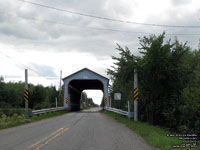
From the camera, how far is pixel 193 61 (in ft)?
63.2

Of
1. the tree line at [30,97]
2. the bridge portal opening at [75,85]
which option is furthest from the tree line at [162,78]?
the tree line at [30,97]

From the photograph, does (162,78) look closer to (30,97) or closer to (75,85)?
(75,85)

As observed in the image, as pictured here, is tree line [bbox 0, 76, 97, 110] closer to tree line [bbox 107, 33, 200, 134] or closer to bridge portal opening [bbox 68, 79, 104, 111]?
bridge portal opening [bbox 68, 79, 104, 111]

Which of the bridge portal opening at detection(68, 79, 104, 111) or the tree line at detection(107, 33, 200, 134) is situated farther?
the bridge portal opening at detection(68, 79, 104, 111)

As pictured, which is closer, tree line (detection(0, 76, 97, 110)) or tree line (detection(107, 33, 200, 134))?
tree line (detection(107, 33, 200, 134))

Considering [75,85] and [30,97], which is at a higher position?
[75,85]

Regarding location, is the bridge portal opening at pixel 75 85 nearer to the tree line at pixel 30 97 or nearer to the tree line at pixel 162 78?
the tree line at pixel 30 97

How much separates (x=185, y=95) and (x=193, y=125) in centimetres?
196

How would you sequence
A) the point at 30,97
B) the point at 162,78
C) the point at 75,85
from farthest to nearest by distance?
1. the point at 30,97
2. the point at 75,85
3. the point at 162,78

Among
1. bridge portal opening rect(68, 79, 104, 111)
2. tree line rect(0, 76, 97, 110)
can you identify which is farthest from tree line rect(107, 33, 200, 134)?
tree line rect(0, 76, 97, 110)

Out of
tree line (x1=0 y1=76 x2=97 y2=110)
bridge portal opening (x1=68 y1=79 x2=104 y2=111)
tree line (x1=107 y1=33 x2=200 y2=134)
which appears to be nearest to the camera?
tree line (x1=107 y1=33 x2=200 y2=134)

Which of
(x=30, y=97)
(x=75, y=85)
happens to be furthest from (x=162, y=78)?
(x=30, y=97)

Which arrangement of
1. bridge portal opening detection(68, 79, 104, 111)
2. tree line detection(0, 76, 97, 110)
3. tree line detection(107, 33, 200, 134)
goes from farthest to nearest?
tree line detection(0, 76, 97, 110) → bridge portal opening detection(68, 79, 104, 111) → tree line detection(107, 33, 200, 134)

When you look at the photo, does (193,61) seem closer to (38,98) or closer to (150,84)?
(150,84)
